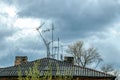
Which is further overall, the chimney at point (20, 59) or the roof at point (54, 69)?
the chimney at point (20, 59)

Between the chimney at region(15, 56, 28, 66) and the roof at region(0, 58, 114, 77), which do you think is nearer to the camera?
Answer: the roof at region(0, 58, 114, 77)

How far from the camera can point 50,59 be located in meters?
36.8

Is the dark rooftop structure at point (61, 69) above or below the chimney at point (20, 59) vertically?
below

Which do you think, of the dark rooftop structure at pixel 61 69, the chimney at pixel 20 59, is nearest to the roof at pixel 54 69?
the dark rooftop structure at pixel 61 69

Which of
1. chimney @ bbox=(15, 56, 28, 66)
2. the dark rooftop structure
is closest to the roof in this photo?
the dark rooftop structure

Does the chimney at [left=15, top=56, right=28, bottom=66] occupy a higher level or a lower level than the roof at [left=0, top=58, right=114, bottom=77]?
higher

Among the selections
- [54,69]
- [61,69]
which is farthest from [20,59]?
[61,69]

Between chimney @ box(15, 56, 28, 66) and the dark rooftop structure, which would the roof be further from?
chimney @ box(15, 56, 28, 66)

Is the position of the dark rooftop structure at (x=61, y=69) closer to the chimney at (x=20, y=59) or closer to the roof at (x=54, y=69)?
the roof at (x=54, y=69)

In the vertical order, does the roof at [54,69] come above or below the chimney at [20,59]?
below

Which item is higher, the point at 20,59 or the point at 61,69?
the point at 20,59

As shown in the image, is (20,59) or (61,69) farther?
(20,59)

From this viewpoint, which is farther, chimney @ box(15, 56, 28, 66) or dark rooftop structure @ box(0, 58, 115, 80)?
chimney @ box(15, 56, 28, 66)

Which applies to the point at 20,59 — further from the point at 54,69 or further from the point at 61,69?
the point at 61,69
